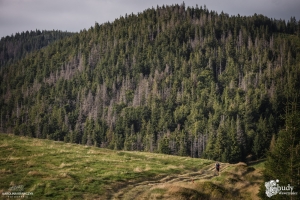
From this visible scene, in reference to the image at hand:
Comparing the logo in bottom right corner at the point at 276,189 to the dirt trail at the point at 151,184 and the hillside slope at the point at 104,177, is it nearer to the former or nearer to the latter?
the hillside slope at the point at 104,177

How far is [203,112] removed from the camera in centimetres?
19162

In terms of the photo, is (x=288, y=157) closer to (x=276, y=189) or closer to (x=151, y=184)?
(x=276, y=189)

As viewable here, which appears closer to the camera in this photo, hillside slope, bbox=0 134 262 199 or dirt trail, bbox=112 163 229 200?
hillside slope, bbox=0 134 262 199

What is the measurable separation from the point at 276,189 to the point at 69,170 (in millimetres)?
24994

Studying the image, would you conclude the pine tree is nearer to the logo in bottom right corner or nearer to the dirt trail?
the logo in bottom right corner

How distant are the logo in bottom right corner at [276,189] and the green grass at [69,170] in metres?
16.0

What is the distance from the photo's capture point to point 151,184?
3781cm

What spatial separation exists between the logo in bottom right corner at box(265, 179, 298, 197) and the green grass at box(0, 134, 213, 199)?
16023mm

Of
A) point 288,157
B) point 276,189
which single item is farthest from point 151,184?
point 288,157

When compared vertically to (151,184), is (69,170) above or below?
above

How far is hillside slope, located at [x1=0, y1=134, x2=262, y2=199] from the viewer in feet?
100

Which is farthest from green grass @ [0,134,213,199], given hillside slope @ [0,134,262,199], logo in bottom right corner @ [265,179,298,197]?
logo in bottom right corner @ [265,179,298,197]

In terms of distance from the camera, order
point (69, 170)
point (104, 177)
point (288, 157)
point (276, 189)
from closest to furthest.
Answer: point (276, 189)
point (288, 157)
point (104, 177)
point (69, 170)

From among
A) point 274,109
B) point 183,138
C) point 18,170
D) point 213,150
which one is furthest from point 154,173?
point 274,109
